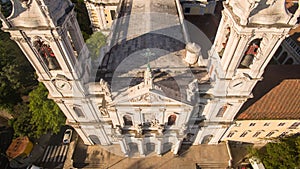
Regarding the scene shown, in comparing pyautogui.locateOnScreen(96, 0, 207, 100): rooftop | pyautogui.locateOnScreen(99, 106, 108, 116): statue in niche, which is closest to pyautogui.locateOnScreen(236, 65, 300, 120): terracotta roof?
pyautogui.locateOnScreen(96, 0, 207, 100): rooftop

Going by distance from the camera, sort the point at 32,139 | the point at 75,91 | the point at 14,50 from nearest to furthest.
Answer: the point at 75,91, the point at 32,139, the point at 14,50

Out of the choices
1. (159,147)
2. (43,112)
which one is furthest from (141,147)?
(43,112)

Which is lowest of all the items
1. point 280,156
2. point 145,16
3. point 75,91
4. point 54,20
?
point 280,156

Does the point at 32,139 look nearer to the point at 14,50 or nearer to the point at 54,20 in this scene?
the point at 14,50

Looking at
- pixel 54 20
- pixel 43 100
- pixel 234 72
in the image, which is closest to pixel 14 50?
pixel 43 100

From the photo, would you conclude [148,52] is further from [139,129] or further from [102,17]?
[102,17]

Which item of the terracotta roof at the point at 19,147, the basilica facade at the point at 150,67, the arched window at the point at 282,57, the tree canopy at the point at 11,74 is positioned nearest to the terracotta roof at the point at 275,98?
the basilica facade at the point at 150,67
